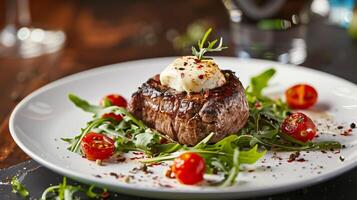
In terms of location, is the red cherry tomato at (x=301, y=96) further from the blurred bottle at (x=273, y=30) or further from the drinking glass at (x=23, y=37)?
the drinking glass at (x=23, y=37)

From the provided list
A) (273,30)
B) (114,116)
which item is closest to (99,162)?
(114,116)

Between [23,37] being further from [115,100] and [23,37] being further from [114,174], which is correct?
[114,174]

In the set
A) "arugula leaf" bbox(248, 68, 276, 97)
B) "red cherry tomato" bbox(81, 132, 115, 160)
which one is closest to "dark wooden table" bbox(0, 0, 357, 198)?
"red cherry tomato" bbox(81, 132, 115, 160)

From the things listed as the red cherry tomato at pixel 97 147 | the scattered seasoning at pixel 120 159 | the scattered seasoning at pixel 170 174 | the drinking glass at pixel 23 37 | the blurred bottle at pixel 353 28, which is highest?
the red cherry tomato at pixel 97 147

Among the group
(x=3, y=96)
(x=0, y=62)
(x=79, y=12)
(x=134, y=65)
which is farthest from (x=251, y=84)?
(x=79, y=12)

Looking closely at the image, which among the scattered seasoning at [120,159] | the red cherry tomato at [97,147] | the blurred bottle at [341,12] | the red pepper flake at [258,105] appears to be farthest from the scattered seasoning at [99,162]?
the blurred bottle at [341,12]

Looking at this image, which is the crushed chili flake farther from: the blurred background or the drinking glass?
the drinking glass
